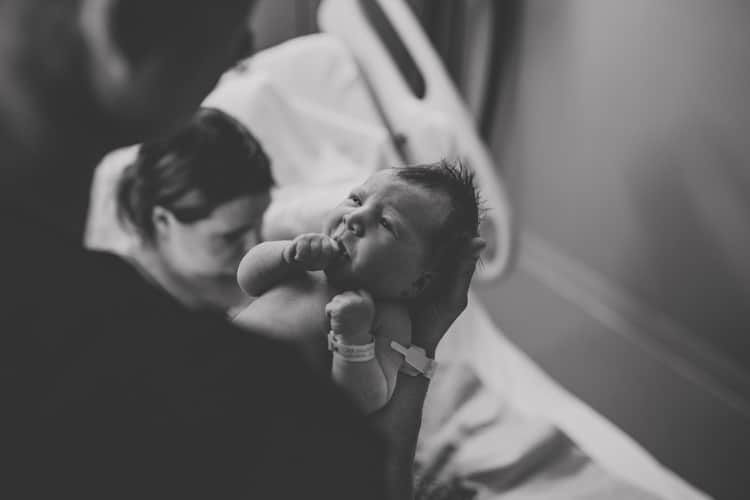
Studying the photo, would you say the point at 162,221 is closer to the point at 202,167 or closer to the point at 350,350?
the point at 202,167

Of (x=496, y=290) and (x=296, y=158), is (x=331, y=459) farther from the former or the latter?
(x=496, y=290)

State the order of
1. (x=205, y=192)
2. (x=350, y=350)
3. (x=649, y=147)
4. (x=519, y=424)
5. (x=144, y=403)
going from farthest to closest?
(x=649, y=147) < (x=519, y=424) < (x=205, y=192) < (x=350, y=350) < (x=144, y=403)

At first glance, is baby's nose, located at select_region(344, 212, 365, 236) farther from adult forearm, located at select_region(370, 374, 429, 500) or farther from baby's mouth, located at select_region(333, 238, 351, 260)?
adult forearm, located at select_region(370, 374, 429, 500)

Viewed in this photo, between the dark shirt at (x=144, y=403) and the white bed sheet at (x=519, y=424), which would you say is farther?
the white bed sheet at (x=519, y=424)

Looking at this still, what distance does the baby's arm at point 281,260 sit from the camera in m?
0.63

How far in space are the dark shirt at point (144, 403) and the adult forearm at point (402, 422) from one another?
Answer: 0.58ft

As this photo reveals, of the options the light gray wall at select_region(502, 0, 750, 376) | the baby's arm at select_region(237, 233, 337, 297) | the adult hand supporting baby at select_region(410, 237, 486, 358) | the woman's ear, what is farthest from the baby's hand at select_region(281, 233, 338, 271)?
the light gray wall at select_region(502, 0, 750, 376)

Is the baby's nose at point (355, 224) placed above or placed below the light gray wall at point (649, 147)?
above

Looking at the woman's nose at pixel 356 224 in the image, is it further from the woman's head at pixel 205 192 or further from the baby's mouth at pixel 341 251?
the woman's head at pixel 205 192

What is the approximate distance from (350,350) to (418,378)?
97 mm

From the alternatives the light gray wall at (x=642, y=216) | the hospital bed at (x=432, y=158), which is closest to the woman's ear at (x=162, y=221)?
the hospital bed at (x=432, y=158)

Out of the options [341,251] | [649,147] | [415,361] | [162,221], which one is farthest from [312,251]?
[649,147]

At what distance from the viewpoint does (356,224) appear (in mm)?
639

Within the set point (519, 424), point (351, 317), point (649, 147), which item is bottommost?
point (649, 147)
